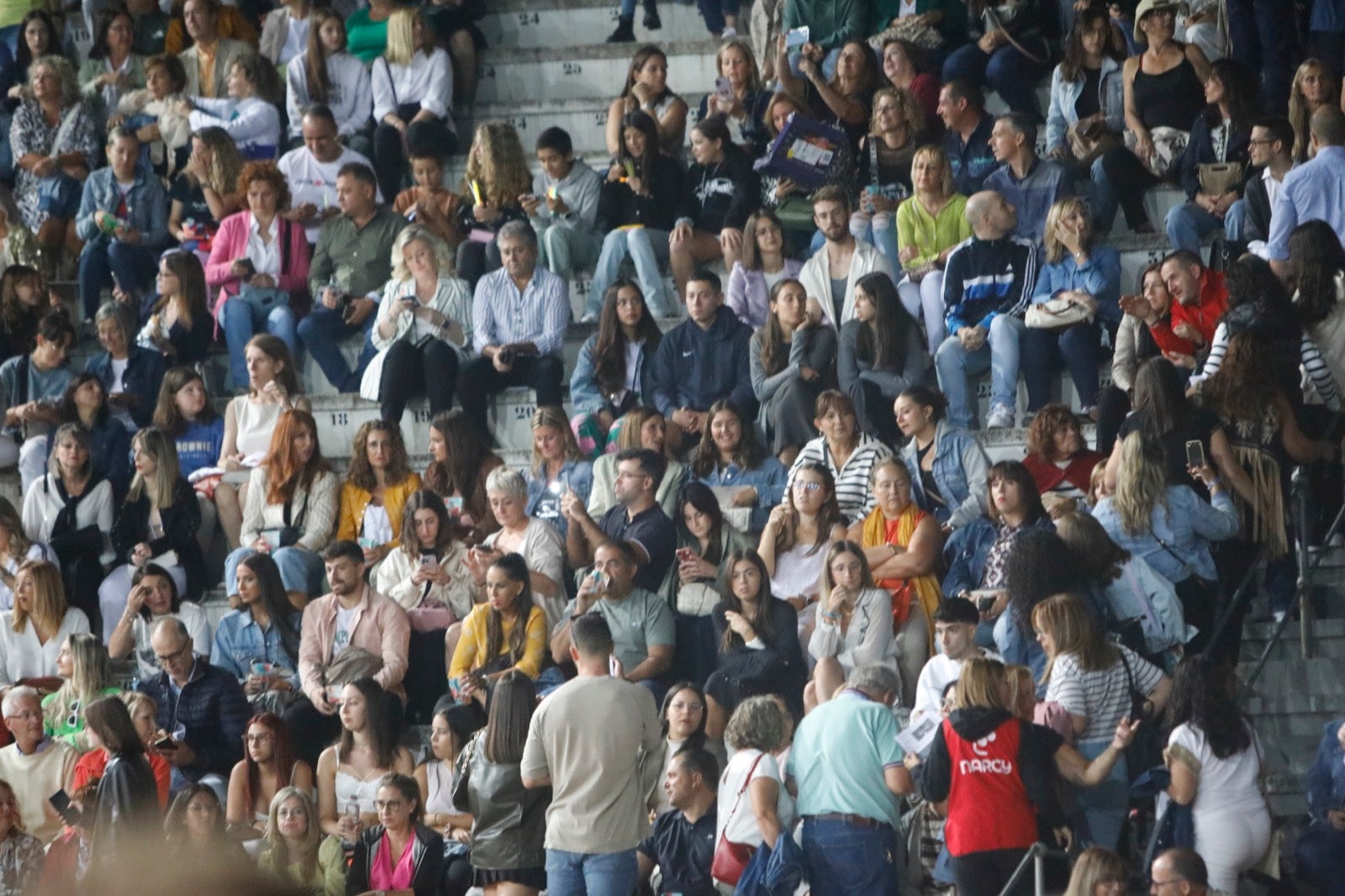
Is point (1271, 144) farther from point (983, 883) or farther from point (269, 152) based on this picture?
point (269, 152)

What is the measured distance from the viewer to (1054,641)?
775cm

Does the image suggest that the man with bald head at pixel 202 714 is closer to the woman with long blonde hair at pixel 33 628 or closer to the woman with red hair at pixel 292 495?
the woman with red hair at pixel 292 495

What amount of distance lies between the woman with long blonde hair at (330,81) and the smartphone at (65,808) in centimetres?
512

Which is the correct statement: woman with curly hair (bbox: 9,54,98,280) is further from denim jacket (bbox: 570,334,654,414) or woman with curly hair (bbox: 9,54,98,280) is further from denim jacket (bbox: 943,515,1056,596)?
denim jacket (bbox: 943,515,1056,596)

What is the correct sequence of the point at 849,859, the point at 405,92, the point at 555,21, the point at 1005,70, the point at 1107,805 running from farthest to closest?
the point at 555,21 → the point at 405,92 → the point at 1005,70 → the point at 1107,805 → the point at 849,859

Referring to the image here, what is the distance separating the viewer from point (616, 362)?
10523mm

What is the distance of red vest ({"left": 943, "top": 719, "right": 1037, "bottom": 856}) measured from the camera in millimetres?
7051

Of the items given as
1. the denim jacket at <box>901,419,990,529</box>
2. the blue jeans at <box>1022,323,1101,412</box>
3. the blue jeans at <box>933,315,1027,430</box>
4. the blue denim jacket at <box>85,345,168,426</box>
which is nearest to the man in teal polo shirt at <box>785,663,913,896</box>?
the denim jacket at <box>901,419,990,529</box>

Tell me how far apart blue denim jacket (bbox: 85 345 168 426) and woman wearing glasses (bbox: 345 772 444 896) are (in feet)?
11.8

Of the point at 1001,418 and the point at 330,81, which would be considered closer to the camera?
the point at 1001,418

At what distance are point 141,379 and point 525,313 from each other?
7.21ft

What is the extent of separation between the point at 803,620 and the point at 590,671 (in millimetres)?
1413

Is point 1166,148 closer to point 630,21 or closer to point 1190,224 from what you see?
point 1190,224

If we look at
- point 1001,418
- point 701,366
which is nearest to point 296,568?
point 701,366
